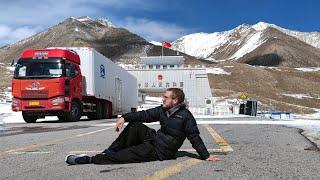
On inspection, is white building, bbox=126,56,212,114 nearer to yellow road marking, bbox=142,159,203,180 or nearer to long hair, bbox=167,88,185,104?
long hair, bbox=167,88,185,104

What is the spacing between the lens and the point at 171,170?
634cm

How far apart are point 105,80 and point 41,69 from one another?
21.9 feet

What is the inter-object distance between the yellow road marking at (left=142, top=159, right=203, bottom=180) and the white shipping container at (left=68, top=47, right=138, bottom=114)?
63.2ft

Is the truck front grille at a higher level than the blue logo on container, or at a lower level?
lower

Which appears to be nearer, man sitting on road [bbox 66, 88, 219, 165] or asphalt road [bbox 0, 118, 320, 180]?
asphalt road [bbox 0, 118, 320, 180]

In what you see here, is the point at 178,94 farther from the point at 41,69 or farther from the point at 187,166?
the point at 41,69

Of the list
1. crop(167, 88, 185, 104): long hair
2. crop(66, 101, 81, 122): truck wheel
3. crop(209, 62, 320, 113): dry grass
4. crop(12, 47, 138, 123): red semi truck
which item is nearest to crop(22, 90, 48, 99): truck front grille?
crop(12, 47, 138, 123): red semi truck

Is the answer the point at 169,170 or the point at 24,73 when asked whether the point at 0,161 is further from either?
the point at 24,73

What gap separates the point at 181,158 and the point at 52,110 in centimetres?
1639

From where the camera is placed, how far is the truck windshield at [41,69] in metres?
22.9

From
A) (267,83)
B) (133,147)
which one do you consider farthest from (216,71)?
(133,147)

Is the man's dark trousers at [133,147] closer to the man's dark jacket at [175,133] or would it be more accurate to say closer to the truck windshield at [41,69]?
the man's dark jacket at [175,133]

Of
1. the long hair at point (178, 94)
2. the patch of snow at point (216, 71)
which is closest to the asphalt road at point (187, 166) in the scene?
the long hair at point (178, 94)

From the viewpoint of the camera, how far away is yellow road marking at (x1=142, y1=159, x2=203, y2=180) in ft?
19.3
